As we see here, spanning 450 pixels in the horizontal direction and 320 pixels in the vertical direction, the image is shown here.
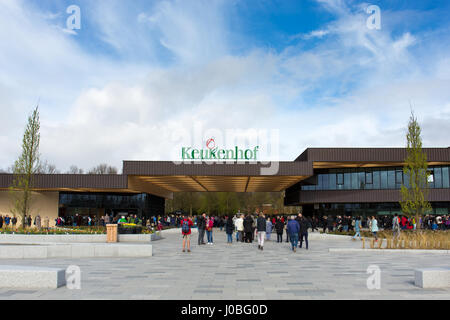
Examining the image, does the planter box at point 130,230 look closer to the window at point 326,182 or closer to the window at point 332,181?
the window at point 326,182

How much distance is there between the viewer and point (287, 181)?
42688mm

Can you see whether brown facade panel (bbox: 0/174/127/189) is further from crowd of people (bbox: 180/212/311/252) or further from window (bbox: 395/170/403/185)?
window (bbox: 395/170/403/185)

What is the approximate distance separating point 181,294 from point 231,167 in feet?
92.4

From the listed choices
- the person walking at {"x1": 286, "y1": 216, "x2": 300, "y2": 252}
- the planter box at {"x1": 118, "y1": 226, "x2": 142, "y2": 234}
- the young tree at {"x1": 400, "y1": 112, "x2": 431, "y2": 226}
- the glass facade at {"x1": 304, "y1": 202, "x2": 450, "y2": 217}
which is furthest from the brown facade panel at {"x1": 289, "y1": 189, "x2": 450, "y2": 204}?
the person walking at {"x1": 286, "y1": 216, "x2": 300, "y2": 252}

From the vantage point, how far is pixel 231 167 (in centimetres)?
3622

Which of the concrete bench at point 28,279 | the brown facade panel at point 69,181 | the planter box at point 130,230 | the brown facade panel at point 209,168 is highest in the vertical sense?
the brown facade panel at point 209,168

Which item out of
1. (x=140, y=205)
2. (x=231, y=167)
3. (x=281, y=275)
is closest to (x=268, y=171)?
(x=231, y=167)

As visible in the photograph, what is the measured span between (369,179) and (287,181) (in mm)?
8790

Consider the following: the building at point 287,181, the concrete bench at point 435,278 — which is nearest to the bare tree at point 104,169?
the building at point 287,181

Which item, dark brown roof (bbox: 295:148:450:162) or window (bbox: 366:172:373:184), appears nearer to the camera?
dark brown roof (bbox: 295:148:450:162)

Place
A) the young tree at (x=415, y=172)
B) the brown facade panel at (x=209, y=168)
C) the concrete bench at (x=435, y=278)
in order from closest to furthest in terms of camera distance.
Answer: the concrete bench at (x=435, y=278)
the young tree at (x=415, y=172)
the brown facade panel at (x=209, y=168)

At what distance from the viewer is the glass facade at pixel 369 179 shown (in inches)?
1671

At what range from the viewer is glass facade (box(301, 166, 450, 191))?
4244 centimetres
